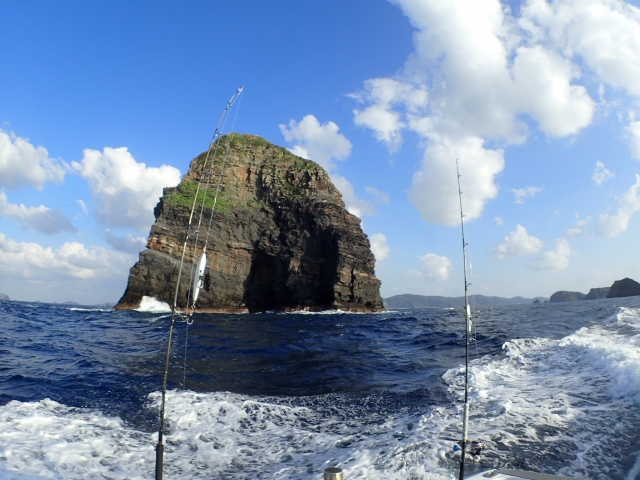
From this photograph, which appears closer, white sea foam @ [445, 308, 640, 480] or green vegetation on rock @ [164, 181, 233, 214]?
white sea foam @ [445, 308, 640, 480]

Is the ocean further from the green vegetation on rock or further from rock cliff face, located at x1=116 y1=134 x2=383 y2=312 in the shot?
the green vegetation on rock

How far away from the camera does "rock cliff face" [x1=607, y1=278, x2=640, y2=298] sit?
10512 cm

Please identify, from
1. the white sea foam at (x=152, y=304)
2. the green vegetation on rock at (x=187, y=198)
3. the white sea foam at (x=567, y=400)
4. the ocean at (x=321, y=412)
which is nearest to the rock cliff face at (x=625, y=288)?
the green vegetation on rock at (x=187, y=198)

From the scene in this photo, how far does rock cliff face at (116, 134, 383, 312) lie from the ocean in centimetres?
3660

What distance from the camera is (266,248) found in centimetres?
5697

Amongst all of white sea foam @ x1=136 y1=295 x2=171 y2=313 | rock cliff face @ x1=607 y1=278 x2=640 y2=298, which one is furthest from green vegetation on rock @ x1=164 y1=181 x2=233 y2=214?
rock cliff face @ x1=607 y1=278 x2=640 y2=298

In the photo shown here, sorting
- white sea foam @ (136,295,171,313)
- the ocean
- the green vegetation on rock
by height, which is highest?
the green vegetation on rock

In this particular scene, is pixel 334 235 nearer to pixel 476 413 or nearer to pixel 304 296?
pixel 304 296

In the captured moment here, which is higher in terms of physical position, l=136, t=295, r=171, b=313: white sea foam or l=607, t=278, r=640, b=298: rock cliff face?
l=607, t=278, r=640, b=298: rock cliff face

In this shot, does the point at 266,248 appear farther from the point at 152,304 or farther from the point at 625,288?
the point at 625,288

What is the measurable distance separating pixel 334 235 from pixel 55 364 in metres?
44.3

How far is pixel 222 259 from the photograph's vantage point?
174 ft

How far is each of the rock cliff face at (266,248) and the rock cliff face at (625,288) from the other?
301 feet

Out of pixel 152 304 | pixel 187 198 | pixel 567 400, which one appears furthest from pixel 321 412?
pixel 187 198
